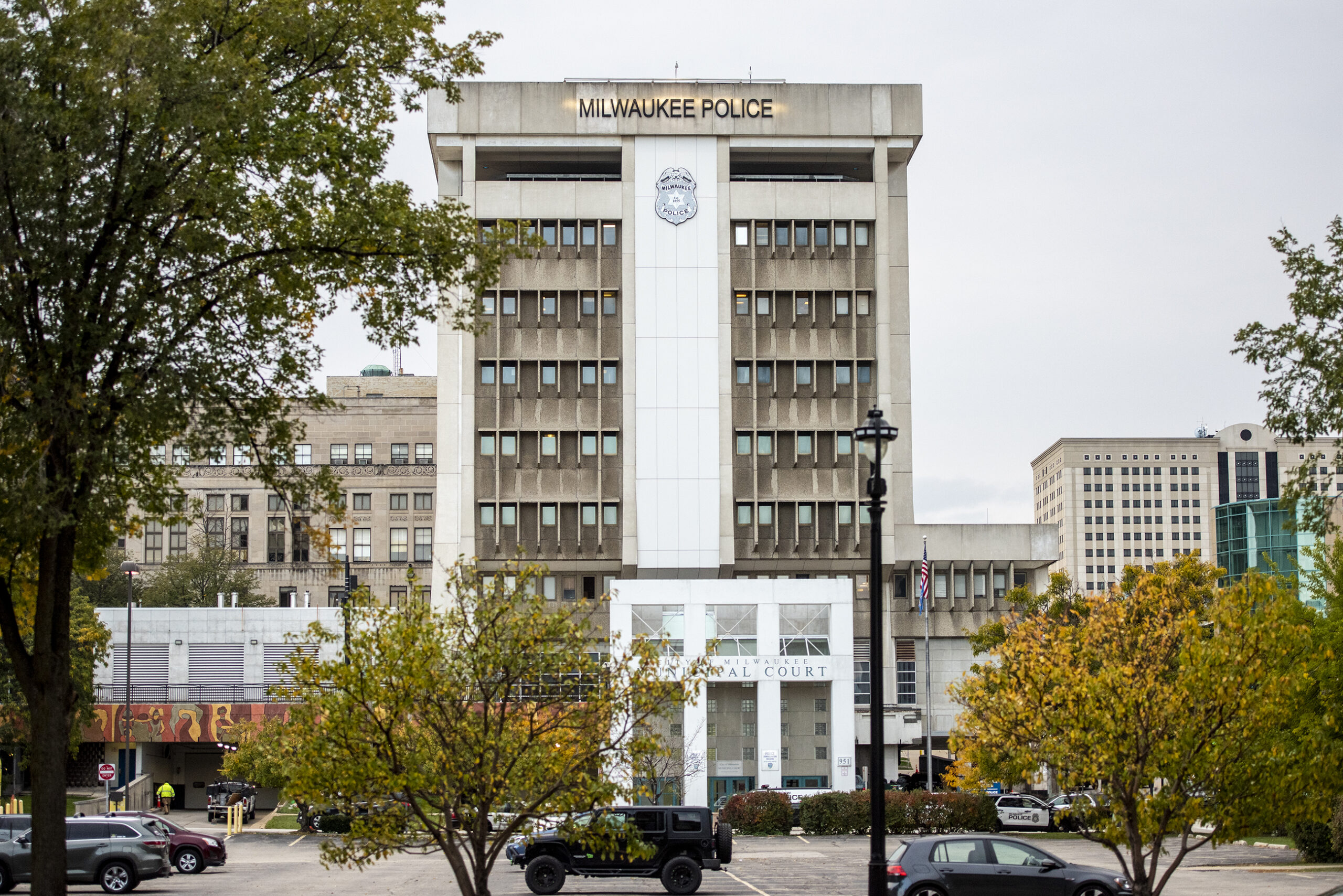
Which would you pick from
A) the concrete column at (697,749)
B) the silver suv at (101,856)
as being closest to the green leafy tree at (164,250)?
the silver suv at (101,856)

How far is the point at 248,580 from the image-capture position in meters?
114

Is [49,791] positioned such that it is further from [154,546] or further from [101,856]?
[154,546]

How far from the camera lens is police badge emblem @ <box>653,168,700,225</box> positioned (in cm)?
7844

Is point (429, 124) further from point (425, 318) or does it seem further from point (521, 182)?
point (425, 318)

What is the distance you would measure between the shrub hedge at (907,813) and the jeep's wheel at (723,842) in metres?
17.7

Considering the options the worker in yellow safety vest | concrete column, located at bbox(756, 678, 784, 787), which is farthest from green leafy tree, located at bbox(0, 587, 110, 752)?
concrete column, located at bbox(756, 678, 784, 787)

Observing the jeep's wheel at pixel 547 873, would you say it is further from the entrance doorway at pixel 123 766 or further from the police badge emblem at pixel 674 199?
the police badge emblem at pixel 674 199

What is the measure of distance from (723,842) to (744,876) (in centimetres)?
252

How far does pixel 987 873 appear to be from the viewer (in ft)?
86.3

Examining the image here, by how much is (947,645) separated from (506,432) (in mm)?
26731

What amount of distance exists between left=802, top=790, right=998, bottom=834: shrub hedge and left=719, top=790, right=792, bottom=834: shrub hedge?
33.4 inches

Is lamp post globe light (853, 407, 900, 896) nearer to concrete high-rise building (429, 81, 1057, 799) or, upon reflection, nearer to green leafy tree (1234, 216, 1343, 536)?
green leafy tree (1234, 216, 1343, 536)

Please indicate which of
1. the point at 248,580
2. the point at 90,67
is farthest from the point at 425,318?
the point at 248,580

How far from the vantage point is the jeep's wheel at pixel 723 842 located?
35309mm
